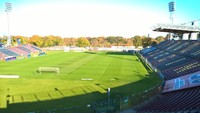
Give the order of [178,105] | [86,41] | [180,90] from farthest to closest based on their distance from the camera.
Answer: [86,41]
[180,90]
[178,105]

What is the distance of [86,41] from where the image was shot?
152 metres

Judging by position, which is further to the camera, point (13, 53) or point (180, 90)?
point (13, 53)

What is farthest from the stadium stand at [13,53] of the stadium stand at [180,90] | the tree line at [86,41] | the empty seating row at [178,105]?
the empty seating row at [178,105]

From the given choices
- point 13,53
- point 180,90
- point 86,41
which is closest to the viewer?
point 180,90

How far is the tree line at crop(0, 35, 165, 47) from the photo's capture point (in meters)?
129

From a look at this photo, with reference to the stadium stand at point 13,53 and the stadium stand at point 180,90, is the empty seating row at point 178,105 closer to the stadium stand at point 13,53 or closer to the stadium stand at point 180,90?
the stadium stand at point 180,90

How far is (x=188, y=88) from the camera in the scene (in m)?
22.9

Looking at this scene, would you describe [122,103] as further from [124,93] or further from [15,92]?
[15,92]

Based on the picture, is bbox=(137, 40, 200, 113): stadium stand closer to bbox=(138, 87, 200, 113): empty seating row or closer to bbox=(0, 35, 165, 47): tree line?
bbox=(138, 87, 200, 113): empty seating row

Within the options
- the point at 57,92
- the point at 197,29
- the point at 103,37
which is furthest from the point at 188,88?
the point at 103,37

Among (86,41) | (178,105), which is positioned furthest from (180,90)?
(86,41)

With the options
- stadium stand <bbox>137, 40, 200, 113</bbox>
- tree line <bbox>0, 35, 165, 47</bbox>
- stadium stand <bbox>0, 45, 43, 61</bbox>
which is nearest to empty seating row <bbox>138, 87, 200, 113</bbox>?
stadium stand <bbox>137, 40, 200, 113</bbox>

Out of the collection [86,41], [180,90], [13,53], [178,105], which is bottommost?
[180,90]

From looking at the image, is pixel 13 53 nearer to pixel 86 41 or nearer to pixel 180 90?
pixel 180 90
